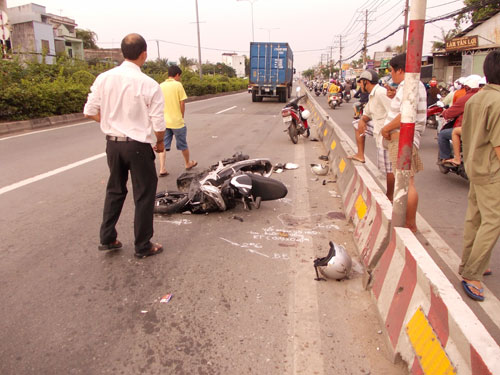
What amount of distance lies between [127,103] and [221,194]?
72.9 inches

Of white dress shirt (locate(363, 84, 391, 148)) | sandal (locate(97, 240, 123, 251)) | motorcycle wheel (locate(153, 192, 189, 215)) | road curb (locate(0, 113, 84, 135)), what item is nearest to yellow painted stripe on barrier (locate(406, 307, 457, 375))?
sandal (locate(97, 240, 123, 251))

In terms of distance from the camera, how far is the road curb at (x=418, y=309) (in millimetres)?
1689

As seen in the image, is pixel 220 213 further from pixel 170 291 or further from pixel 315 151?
pixel 315 151

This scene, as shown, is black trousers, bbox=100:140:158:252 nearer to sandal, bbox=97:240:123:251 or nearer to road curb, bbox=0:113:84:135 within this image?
sandal, bbox=97:240:123:251

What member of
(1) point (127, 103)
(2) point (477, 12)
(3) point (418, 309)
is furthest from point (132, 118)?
(2) point (477, 12)

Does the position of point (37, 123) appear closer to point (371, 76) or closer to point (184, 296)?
point (371, 76)

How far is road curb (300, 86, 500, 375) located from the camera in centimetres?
169

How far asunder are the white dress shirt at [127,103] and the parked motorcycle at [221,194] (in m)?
1.52

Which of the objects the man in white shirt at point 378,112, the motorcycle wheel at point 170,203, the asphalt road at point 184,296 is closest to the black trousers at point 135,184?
the asphalt road at point 184,296

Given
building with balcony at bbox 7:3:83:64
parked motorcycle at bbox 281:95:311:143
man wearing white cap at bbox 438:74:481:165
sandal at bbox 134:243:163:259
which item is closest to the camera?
sandal at bbox 134:243:163:259

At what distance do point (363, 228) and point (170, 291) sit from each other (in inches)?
73.3

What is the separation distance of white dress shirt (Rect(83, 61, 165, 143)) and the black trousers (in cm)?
12

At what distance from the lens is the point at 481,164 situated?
3.02 metres

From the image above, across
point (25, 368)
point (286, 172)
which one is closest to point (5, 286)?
point (25, 368)
